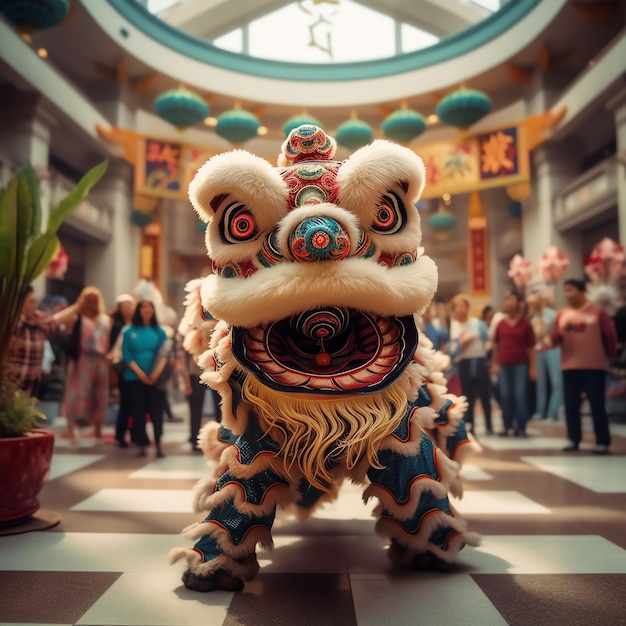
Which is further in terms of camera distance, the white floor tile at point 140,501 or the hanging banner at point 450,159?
the hanging banner at point 450,159

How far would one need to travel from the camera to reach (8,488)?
1.91 m

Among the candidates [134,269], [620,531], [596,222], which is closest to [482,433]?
[620,531]

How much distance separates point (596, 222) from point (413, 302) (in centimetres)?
787

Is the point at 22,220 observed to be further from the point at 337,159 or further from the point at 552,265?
the point at 552,265

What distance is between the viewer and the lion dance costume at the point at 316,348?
54.5 inches

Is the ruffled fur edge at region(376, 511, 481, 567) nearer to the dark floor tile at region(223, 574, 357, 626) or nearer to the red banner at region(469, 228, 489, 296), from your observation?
the dark floor tile at region(223, 574, 357, 626)

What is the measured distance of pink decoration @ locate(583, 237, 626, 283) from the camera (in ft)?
16.9

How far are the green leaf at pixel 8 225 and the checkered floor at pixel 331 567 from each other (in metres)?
0.91

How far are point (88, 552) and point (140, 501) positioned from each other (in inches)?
25.8

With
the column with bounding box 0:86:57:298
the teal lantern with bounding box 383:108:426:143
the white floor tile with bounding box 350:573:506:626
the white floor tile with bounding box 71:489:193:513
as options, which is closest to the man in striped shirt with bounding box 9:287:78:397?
the white floor tile with bounding box 71:489:193:513

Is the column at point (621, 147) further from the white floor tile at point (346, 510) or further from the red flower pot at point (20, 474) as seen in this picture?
the red flower pot at point (20, 474)

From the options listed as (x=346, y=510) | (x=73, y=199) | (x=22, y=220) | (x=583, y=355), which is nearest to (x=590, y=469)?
(x=583, y=355)

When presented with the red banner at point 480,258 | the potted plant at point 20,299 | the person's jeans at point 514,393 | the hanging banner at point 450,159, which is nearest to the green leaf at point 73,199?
the potted plant at point 20,299

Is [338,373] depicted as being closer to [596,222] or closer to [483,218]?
[596,222]
